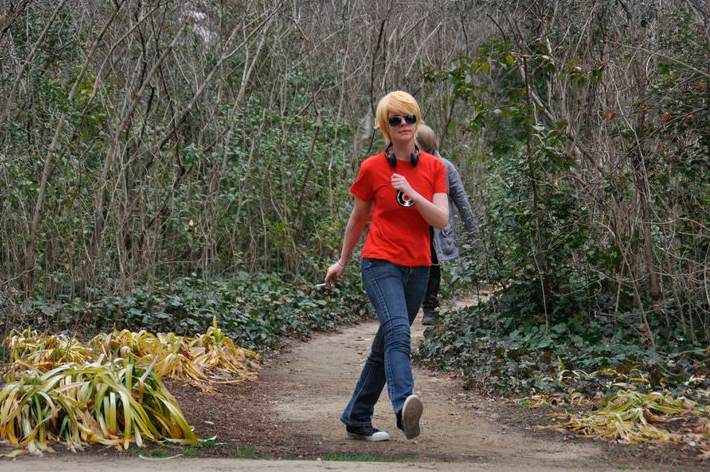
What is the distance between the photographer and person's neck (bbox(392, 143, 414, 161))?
212 inches

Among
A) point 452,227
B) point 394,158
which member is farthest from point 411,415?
point 452,227

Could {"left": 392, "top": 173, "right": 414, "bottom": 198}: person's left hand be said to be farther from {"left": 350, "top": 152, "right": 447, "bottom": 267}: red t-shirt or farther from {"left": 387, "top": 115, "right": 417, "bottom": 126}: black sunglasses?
{"left": 387, "top": 115, "right": 417, "bottom": 126}: black sunglasses

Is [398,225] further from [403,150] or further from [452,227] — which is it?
[452,227]

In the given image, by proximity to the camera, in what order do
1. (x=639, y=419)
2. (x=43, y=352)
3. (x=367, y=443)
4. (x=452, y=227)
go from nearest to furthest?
(x=367, y=443), (x=639, y=419), (x=43, y=352), (x=452, y=227)

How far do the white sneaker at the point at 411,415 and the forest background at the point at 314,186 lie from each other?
2.31 m

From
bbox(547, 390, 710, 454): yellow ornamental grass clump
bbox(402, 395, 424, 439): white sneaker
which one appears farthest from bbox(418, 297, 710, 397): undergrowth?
bbox(402, 395, 424, 439): white sneaker

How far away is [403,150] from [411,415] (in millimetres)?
1465

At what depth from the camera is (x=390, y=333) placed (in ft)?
17.3

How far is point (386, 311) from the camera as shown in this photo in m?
5.29

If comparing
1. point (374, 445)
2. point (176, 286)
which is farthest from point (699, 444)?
point (176, 286)

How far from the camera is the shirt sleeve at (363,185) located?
5.39 meters

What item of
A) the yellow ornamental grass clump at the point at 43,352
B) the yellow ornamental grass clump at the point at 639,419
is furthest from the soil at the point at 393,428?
the yellow ornamental grass clump at the point at 43,352

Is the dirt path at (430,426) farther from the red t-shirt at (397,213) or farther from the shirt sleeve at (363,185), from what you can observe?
the shirt sleeve at (363,185)

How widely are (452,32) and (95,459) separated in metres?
14.1
